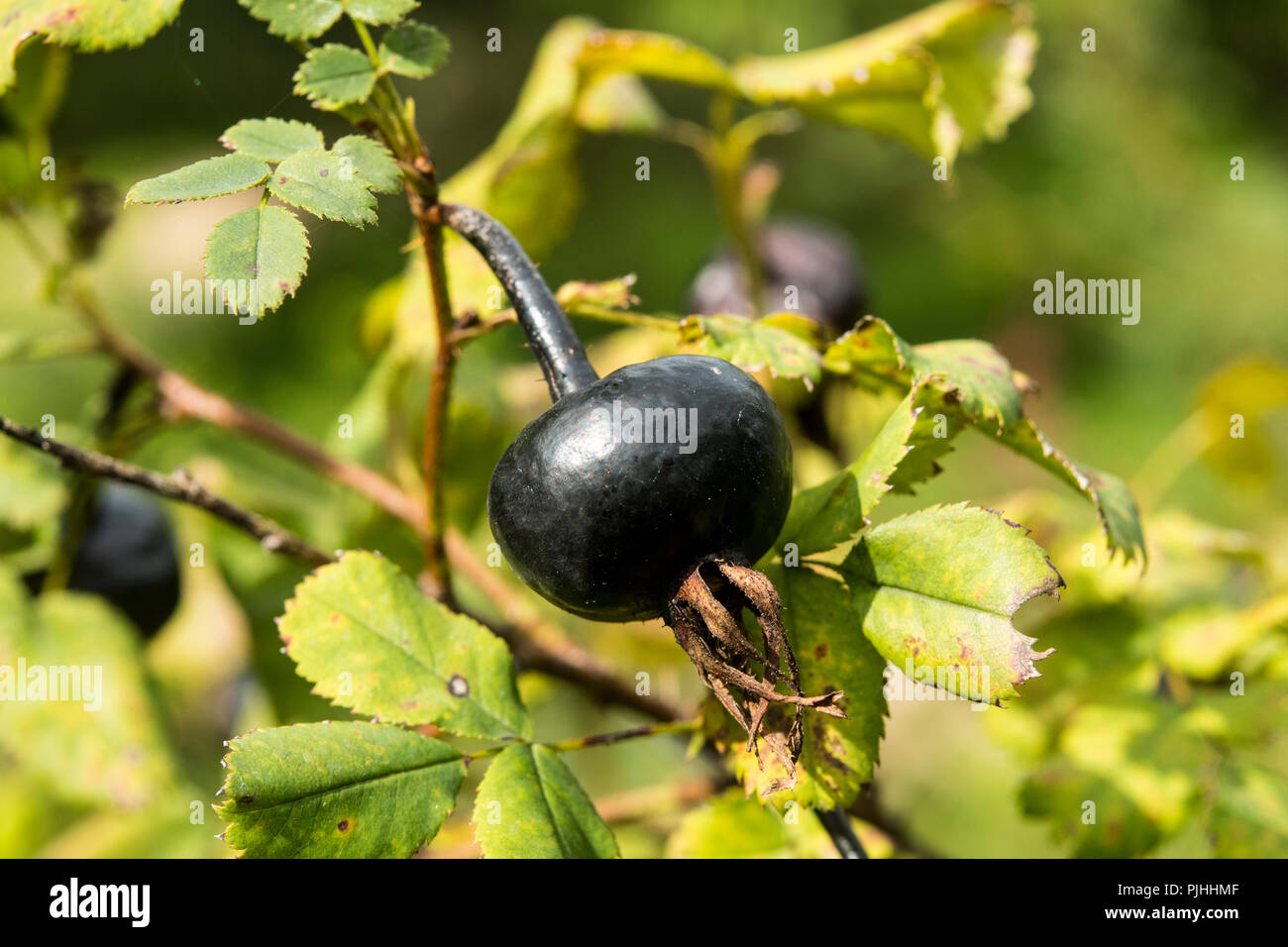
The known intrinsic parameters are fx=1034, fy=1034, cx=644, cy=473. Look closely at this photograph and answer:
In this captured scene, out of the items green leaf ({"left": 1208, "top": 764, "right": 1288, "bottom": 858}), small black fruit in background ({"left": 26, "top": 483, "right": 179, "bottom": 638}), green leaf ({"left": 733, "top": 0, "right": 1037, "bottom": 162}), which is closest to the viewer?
green leaf ({"left": 1208, "top": 764, "right": 1288, "bottom": 858})

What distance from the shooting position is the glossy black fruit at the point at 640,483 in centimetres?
50

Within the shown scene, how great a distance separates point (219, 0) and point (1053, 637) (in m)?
5.35

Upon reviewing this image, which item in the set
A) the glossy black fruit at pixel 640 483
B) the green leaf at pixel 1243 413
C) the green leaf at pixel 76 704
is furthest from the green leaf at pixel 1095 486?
the green leaf at pixel 76 704

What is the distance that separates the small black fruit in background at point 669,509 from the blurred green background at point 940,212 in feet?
10.9

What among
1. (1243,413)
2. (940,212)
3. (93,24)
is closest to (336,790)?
(93,24)

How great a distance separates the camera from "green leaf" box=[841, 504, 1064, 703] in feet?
1.70

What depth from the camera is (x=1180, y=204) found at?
18.2 feet

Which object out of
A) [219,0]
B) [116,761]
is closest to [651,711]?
[116,761]

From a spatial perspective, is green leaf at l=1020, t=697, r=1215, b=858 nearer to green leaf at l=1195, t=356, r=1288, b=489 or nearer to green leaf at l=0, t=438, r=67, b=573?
green leaf at l=1195, t=356, r=1288, b=489

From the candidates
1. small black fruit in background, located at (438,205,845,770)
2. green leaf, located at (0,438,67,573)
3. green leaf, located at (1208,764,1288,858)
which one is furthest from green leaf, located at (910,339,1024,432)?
green leaf, located at (0,438,67,573)

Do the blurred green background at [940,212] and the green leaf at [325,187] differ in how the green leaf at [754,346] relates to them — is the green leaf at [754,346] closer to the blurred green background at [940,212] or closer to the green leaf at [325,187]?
the green leaf at [325,187]

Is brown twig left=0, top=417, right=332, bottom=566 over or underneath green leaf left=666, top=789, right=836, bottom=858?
over

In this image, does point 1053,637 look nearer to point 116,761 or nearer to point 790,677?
point 790,677

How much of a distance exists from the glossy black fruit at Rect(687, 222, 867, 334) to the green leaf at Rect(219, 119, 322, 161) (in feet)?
2.38
